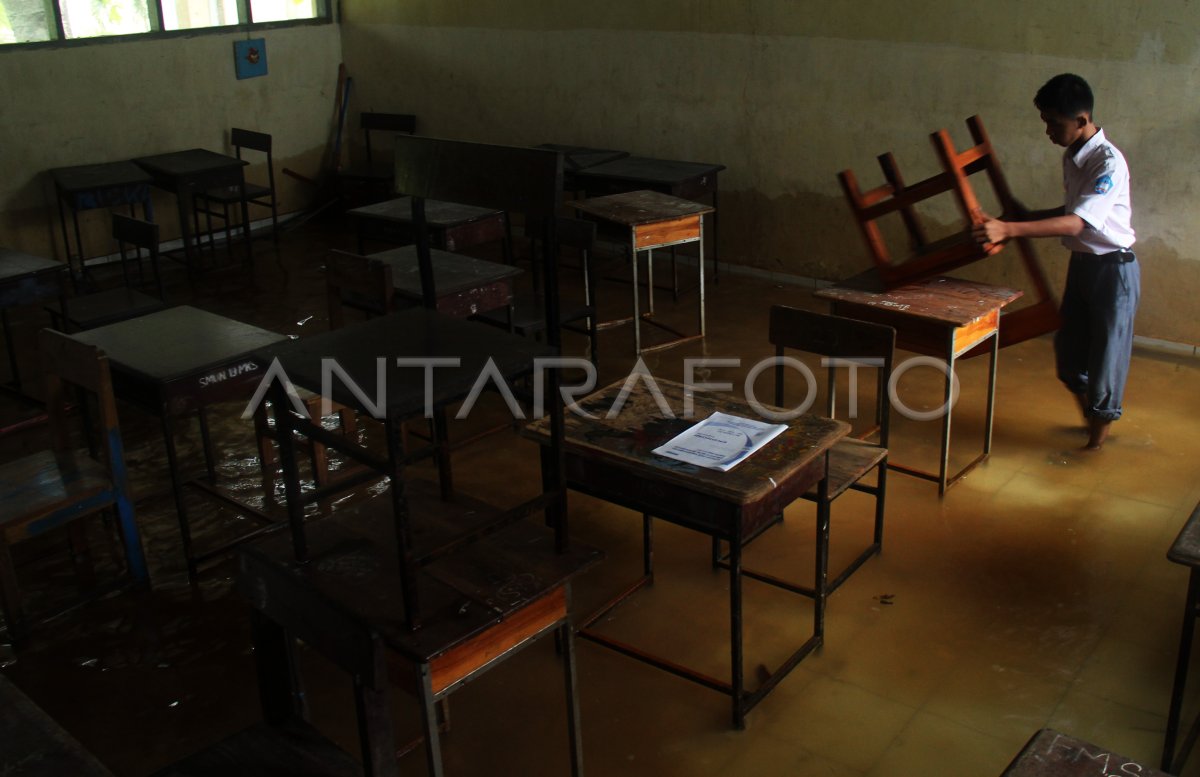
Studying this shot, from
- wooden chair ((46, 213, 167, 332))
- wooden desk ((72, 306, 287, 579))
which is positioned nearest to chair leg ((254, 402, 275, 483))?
wooden desk ((72, 306, 287, 579))

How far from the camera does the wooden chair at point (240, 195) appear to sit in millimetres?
7512

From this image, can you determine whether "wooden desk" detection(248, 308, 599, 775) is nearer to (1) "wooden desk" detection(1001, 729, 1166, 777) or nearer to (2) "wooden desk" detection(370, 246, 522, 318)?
(1) "wooden desk" detection(1001, 729, 1166, 777)

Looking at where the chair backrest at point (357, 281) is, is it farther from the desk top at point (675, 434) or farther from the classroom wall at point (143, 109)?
the classroom wall at point (143, 109)

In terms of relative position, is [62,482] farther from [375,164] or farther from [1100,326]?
[375,164]

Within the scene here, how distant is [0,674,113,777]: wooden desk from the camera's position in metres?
1.74

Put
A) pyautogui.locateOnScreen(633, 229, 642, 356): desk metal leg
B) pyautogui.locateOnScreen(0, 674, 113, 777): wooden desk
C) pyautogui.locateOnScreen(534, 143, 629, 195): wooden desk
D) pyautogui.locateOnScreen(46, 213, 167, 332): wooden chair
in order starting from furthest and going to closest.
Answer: pyautogui.locateOnScreen(534, 143, 629, 195): wooden desk, pyautogui.locateOnScreen(633, 229, 642, 356): desk metal leg, pyautogui.locateOnScreen(46, 213, 167, 332): wooden chair, pyautogui.locateOnScreen(0, 674, 113, 777): wooden desk

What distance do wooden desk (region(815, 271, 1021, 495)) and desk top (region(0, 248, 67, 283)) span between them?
10.8 feet

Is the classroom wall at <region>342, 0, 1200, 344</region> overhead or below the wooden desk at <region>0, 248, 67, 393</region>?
overhead

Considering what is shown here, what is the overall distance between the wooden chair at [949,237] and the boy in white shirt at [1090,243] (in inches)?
5.2

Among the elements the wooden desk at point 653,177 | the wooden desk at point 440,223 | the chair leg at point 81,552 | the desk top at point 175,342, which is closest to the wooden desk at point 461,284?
the wooden desk at point 440,223

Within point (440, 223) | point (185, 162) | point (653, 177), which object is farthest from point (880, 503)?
point (185, 162)

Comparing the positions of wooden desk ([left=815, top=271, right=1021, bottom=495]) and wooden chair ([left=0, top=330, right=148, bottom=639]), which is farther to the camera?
wooden desk ([left=815, top=271, right=1021, bottom=495])

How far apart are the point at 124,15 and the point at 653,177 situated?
4149 millimetres

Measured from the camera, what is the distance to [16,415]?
5.14 metres
